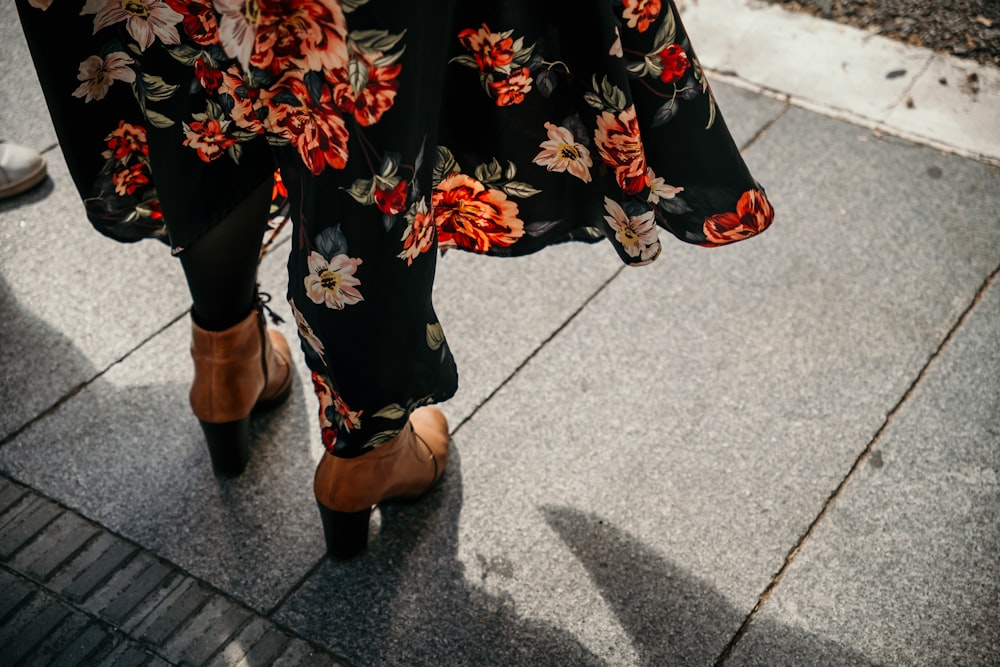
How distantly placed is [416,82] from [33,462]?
1.25 meters

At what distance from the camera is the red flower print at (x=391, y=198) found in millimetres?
1057

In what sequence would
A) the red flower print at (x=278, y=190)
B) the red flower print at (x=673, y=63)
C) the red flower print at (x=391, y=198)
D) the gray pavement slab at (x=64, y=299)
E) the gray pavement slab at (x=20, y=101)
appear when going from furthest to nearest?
the gray pavement slab at (x=20, y=101) → the gray pavement slab at (x=64, y=299) → the red flower print at (x=278, y=190) → the red flower print at (x=673, y=63) → the red flower print at (x=391, y=198)

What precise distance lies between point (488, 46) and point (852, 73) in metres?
2.10

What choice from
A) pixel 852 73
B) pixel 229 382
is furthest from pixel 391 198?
pixel 852 73

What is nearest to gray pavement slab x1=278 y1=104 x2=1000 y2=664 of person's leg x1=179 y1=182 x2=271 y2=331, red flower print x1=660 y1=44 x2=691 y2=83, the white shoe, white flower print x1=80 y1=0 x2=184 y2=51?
person's leg x1=179 y1=182 x2=271 y2=331

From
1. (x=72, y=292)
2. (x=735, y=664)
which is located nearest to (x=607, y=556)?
(x=735, y=664)

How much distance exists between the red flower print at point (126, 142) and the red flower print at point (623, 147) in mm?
700

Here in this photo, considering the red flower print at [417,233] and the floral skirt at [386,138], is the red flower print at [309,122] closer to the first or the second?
the floral skirt at [386,138]

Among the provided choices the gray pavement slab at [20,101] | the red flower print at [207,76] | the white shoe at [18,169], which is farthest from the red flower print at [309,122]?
the gray pavement slab at [20,101]

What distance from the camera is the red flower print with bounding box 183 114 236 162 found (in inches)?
46.5

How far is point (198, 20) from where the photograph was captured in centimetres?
108

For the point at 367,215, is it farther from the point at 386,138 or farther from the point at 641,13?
the point at 641,13

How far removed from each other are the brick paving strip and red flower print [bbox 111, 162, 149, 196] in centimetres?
67

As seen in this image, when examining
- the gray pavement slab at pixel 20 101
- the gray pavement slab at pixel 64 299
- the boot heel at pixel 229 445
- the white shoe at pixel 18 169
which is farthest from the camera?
the gray pavement slab at pixel 20 101
